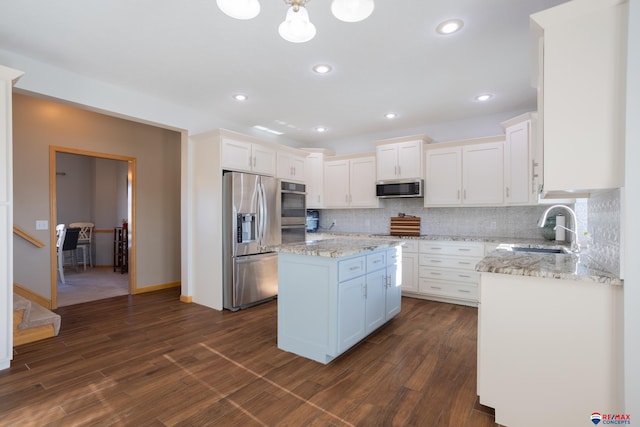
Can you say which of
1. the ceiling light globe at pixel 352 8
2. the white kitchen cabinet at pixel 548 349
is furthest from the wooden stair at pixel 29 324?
the white kitchen cabinet at pixel 548 349

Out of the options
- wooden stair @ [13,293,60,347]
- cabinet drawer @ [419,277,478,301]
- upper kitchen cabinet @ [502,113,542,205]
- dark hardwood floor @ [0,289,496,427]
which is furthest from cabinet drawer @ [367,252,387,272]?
wooden stair @ [13,293,60,347]

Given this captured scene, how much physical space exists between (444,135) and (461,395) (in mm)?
3807

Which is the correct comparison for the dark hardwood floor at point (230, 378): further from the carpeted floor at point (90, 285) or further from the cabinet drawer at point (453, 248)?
the carpeted floor at point (90, 285)

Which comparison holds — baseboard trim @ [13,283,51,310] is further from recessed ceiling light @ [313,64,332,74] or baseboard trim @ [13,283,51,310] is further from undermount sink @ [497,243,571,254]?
undermount sink @ [497,243,571,254]

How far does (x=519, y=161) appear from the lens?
3.80 meters

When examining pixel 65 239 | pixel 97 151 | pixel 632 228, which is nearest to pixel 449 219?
pixel 632 228

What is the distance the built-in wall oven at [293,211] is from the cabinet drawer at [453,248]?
6.29ft

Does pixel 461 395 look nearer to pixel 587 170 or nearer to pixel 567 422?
pixel 567 422

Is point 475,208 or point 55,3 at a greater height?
point 55,3

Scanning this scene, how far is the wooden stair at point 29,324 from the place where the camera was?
2.79 m

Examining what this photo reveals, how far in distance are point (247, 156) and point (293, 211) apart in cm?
119

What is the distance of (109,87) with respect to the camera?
131 inches

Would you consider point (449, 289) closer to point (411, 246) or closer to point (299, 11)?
point (411, 246)

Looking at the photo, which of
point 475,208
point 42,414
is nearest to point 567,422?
point 42,414
